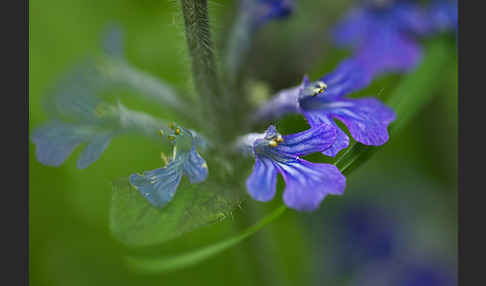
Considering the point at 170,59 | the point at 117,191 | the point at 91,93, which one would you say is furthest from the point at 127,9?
the point at 117,191

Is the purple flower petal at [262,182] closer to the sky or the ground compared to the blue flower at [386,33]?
closer to the ground

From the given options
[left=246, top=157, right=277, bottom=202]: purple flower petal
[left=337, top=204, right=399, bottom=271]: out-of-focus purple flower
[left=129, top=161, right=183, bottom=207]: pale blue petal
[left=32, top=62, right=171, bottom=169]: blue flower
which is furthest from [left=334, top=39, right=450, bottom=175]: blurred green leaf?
[left=337, top=204, right=399, bottom=271]: out-of-focus purple flower

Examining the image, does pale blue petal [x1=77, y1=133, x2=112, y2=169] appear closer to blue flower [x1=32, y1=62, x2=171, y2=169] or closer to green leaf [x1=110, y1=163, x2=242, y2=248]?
blue flower [x1=32, y1=62, x2=171, y2=169]

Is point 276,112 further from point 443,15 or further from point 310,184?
point 443,15

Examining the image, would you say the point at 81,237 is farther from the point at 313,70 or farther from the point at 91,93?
the point at 313,70

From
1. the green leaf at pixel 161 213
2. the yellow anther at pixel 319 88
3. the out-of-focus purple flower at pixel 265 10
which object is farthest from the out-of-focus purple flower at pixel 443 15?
the green leaf at pixel 161 213

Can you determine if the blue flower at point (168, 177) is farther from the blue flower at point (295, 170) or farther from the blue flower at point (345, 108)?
the blue flower at point (345, 108)
